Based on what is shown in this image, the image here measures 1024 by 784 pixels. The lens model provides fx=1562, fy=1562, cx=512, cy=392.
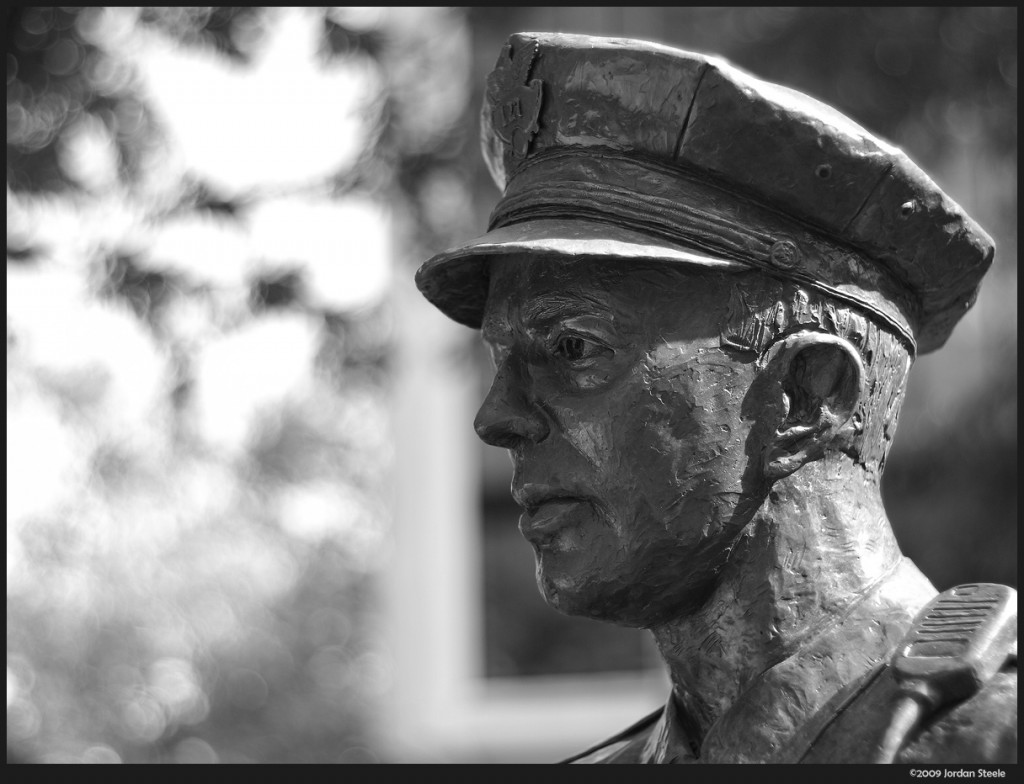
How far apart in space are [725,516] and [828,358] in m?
0.31

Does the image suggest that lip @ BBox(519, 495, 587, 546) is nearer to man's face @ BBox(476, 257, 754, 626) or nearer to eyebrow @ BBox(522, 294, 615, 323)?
man's face @ BBox(476, 257, 754, 626)

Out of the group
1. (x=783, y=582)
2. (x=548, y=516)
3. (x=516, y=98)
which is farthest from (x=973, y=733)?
(x=516, y=98)

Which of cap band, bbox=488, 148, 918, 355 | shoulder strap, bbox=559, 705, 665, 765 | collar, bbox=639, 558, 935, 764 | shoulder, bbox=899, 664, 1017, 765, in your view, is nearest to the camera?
shoulder, bbox=899, 664, 1017, 765

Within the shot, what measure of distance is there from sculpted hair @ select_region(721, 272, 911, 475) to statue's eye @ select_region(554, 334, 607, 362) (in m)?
0.20

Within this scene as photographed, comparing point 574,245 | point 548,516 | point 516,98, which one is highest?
point 516,98

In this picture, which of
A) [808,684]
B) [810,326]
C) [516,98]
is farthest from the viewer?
[516,98]

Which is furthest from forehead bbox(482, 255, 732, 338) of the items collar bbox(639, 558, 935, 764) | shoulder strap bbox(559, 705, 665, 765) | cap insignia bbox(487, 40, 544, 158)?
shoulder strap bbox(559, 705, 665, 765)

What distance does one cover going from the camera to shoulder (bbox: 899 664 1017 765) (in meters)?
2.27

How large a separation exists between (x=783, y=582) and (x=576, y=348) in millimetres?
500

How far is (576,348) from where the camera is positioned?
2.55 m

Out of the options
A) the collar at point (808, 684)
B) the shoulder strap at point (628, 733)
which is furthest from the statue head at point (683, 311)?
the shoulder strap at point (628, 733)

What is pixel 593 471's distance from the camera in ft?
8.20

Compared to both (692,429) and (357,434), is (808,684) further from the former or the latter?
(357,434)
